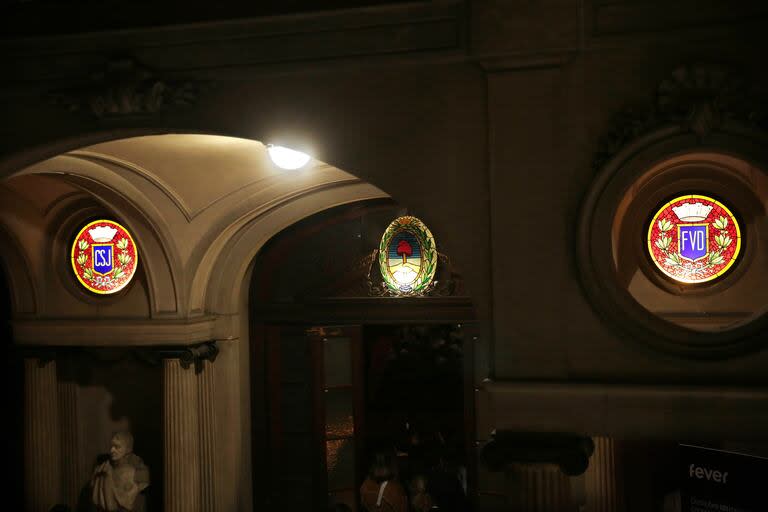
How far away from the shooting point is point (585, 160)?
4109mm

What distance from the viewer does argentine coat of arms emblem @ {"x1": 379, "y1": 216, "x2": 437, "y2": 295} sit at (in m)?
9.03

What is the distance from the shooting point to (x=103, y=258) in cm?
930

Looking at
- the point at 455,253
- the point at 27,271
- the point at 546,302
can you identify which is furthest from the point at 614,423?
the point at 27,271

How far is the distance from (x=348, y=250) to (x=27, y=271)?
12.5 ft

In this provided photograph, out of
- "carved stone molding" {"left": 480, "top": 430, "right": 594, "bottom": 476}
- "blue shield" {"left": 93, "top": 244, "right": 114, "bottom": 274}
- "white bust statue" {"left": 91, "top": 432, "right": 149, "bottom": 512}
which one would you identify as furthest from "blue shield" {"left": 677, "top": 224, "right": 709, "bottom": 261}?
"blue shield" {"left": 93, "top": 244, "right": 114, "bottom": 274}

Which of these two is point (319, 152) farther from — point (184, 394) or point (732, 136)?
point (184, 394)

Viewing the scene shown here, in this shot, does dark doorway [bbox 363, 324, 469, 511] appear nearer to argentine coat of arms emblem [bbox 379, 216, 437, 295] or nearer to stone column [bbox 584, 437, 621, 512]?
argentine coat of arms emblem [bbox 379, 216, 437, 295]

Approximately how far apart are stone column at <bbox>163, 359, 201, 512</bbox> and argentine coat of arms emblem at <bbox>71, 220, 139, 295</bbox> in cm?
126

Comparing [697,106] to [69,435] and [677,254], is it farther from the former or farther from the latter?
[69,435]

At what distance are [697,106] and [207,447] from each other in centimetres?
681

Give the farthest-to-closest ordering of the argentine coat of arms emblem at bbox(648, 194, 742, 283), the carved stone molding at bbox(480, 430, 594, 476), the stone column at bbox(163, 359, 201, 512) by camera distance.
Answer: the stone column at bbox(163, 359, 201, 512) < the argentine coat of arms emblem at bbox(648, 194, 742, 283) < the carved stone molding at bbox(480, 430, 594, 476)

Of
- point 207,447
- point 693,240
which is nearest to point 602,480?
point 693,240

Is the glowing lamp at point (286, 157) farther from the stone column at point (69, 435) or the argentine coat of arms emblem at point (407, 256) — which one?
the stone column at point (69, 435)

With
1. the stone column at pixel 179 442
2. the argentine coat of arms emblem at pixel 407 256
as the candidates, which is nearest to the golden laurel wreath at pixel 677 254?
the argentine coat of arms emblem at pixel 407 256
